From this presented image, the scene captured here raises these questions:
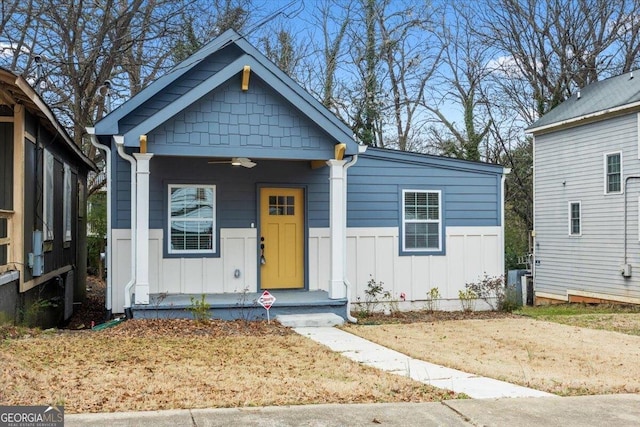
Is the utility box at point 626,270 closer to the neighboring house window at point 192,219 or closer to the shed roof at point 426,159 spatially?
the shed roof at point 426,159

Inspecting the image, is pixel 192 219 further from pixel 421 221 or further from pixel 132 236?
pixel 421 221

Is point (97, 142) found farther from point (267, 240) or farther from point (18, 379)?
point (18, 379)

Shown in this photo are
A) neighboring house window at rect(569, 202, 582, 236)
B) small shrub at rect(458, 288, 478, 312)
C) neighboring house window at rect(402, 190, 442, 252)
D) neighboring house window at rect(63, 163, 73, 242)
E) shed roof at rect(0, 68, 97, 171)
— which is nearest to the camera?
shed roof at rect(0, 68, 97, 171)

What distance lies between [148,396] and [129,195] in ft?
21.9

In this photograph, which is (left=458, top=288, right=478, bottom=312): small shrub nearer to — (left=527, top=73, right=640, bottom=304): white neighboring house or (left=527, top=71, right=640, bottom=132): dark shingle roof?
(left=527, top=73, right=640, bottom=304): white neighboring house

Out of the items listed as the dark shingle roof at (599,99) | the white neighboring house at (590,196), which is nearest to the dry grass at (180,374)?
the white neighboring house at (590,196)

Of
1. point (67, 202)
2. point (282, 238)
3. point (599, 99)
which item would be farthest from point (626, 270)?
point (67, 202)

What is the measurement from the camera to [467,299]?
45.7 ft

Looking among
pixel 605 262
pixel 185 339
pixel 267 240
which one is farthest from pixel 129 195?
pixel 605 262

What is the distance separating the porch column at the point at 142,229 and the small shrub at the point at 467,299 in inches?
253

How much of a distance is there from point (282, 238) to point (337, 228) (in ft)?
5.29

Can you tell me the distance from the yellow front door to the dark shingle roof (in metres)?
11.3

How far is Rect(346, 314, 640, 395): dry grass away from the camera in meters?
7.16

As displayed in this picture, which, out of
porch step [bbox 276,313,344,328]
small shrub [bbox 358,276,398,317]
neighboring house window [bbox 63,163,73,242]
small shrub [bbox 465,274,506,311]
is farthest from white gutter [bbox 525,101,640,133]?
neighboring house window [bbox 63,163,73,242]
